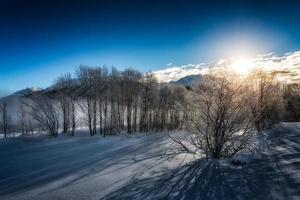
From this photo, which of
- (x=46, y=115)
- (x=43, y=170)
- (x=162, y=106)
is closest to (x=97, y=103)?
(x=46, y=115)

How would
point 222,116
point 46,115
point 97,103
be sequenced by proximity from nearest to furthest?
point 222,116
point 46,115
point 97,103

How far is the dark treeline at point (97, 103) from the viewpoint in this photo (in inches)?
1503

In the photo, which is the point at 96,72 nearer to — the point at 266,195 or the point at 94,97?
the point at 94,97

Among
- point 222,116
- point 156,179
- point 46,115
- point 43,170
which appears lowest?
point 43,170

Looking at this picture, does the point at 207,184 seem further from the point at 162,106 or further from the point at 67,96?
the point at 162,106

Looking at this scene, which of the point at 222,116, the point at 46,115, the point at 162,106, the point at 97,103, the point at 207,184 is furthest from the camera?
the point at 162,106

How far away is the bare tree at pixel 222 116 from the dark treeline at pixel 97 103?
73.0 feet

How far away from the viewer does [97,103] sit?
1613 inches

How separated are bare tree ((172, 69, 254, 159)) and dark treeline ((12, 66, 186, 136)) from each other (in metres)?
22.2

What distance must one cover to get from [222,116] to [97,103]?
3061 cm

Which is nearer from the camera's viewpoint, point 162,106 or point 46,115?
point 46,115

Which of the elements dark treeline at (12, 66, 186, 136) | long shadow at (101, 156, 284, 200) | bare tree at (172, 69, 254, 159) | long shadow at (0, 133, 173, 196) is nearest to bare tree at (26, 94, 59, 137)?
dark treeline at (12, 66, 186, 136)

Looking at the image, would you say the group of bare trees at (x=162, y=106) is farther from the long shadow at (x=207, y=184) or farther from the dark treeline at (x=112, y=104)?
the long shadow at (x=207, y=184)

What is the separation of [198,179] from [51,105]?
109 ft
